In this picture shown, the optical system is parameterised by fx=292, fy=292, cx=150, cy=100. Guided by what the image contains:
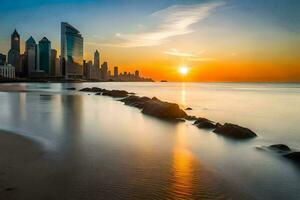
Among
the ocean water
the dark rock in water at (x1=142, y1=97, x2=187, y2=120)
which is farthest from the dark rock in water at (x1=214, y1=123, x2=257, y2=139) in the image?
the dark rock in water at (x1=142, y1=97, x2=187, y2=120)

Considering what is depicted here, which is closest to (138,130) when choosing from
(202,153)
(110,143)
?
(110,143)

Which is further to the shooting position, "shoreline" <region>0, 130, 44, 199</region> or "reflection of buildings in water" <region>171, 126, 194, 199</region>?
"reflection of buildings in water" <region>171, 126, 194, 199</region>

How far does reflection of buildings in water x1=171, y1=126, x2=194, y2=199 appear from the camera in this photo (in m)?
9.71

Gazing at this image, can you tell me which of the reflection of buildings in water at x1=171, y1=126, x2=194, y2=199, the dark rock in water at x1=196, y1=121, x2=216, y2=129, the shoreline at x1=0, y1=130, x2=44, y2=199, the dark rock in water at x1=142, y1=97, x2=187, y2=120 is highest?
the dark rock in water at x1=142, y1=97, x2=187, y2=120

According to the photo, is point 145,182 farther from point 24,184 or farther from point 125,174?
point 24,184

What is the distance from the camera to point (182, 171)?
1227 centimetres

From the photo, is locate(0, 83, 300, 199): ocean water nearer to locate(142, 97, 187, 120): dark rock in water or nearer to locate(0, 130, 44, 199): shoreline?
locate(0, 130, 44, 199): shoreline

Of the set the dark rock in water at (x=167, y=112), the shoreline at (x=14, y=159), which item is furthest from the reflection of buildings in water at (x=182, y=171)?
the dark rock in water at (x=167, y=112)

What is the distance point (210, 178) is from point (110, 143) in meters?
7.70

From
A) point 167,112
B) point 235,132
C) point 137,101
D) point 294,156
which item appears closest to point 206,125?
point 235,132

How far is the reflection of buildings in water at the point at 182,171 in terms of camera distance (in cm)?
971

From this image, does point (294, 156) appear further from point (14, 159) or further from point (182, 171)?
point (14, 159)

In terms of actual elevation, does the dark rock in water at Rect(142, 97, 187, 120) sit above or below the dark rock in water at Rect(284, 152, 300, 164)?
above

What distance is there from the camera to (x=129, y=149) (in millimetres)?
16141
